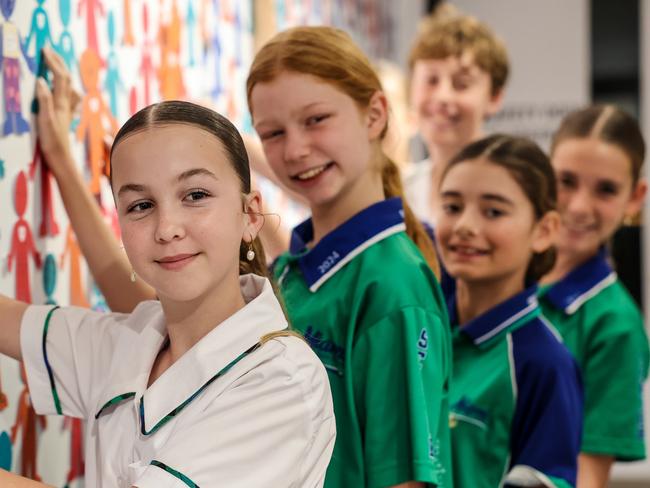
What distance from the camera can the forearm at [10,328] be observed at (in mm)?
1327

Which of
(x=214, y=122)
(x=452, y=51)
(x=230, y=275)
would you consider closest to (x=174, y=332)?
(x=230, y=275)

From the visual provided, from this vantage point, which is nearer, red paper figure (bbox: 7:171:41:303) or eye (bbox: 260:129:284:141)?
red paper figure (bbox: 7:171:41:303)

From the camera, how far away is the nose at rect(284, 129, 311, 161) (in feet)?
5.24

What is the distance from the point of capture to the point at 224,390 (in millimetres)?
1162

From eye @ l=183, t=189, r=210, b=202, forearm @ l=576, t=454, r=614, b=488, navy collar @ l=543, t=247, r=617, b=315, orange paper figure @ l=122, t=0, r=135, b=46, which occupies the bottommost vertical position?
forearm @ l=576, t=454, r=614, b=488

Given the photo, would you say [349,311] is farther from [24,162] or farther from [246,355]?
[24,162]

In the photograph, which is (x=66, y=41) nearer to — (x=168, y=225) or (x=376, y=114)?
(x=376, y=114)

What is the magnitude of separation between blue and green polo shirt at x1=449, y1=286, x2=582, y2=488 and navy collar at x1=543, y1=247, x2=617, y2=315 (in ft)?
1.13

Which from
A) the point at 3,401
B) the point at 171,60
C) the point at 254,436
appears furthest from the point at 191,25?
the point at 254,436

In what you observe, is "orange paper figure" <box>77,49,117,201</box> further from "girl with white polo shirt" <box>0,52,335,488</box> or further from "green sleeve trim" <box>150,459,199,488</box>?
"green sleeve trim" <box>150,459,199,488</box>

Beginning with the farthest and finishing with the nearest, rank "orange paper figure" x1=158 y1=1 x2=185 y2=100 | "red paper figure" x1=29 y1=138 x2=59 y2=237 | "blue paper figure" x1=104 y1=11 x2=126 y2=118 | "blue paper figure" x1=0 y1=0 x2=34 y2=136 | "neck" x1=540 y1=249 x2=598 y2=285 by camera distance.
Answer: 1. "neck" x1=540 y1=249 x2=598 y2=285
2. "orange paper figure" x1=158 y1=1 x2=185 y2=100
3. "blue paper figure" x1=104 y1=11 x2=126 y2=118
4. "red paper figure" x1=29 y1=138 x2=59 y2=237
5. "blue paper figure" x1=0 y1=0 x2=34 y2=136

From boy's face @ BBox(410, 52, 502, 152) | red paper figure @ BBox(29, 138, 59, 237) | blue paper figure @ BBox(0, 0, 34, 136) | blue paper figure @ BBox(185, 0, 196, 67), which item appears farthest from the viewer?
boy's face @ BBox(410, 52, 502, 152)

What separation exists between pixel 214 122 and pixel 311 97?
39 centimetres

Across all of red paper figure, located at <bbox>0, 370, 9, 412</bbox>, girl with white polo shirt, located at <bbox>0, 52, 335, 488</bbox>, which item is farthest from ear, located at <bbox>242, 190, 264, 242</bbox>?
red paper figure, located at <bbox>0, 370, 9, 412</bbox>
